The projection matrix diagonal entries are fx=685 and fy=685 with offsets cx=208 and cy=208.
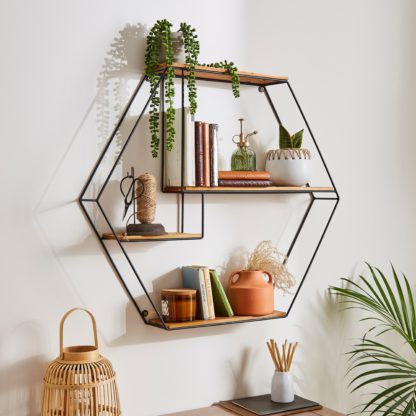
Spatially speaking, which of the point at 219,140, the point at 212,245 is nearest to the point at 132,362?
the point at 212,245

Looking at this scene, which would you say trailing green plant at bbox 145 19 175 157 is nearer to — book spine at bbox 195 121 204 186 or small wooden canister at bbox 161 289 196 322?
book spine at bbox 195 121 204 186

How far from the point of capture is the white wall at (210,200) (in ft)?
7.23

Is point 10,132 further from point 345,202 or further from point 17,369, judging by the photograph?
point 345,202

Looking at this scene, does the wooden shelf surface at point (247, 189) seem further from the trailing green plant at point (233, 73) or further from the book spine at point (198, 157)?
the trailing green plant at point (233, 73)

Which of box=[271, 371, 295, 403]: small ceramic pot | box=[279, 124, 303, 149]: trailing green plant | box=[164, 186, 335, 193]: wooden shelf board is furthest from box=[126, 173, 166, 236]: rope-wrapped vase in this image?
box=[271, 371, 295, 403]: small ceramic pot

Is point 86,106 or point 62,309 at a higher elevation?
point 86,106

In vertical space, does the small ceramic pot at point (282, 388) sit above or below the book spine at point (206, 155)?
below

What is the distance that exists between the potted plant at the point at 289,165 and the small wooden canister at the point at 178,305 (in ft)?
1.83

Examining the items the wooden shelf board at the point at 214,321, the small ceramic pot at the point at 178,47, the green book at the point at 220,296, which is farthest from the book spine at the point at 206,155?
the wooden shelf board at the point at 214,321

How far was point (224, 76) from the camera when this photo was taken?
2502 millimetres

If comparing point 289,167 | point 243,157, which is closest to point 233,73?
point 243,157

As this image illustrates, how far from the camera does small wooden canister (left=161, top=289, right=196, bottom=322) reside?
2.36 m

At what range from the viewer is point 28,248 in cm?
221

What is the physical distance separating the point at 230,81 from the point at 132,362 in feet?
3.62
